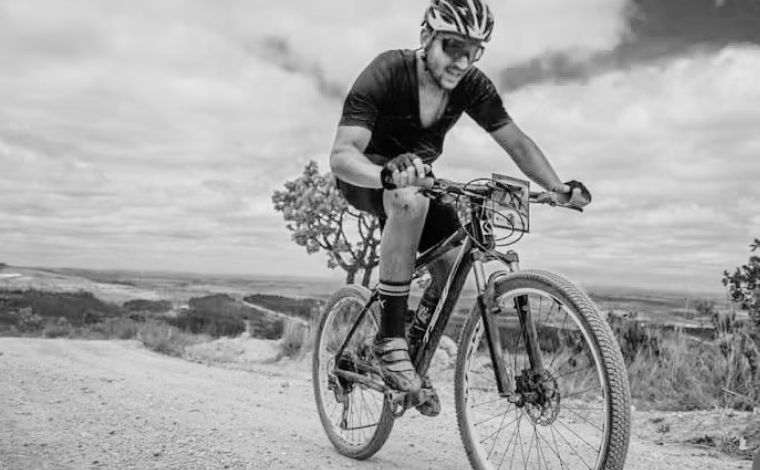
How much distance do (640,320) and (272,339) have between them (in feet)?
23.5

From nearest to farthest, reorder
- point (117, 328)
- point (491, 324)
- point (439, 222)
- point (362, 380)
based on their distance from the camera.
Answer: point (491, 324), point (439, 222), point (362, 380), point (117, 328)

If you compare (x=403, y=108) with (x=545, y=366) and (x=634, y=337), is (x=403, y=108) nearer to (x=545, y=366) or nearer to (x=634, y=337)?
(x=545, y=366)

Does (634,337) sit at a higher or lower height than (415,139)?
lower

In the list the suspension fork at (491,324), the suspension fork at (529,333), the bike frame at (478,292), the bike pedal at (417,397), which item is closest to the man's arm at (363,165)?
the bike frame at (478,292)

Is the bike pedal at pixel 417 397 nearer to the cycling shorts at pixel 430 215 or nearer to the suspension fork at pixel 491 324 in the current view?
the suspension fork at pixel 491 324

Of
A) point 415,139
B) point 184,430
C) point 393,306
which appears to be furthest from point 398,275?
point 184,430

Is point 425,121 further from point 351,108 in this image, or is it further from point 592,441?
point 592,441

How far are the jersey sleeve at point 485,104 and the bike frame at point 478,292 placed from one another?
885 mm

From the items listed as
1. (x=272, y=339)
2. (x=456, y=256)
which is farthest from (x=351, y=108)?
(x=272, y=339)

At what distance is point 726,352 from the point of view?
26.2 feet

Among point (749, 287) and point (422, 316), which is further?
point (749, 287)

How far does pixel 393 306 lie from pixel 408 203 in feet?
2.24

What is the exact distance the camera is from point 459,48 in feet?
12.9

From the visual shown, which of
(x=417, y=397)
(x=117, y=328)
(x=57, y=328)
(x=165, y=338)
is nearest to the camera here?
(x=417, y=397)
